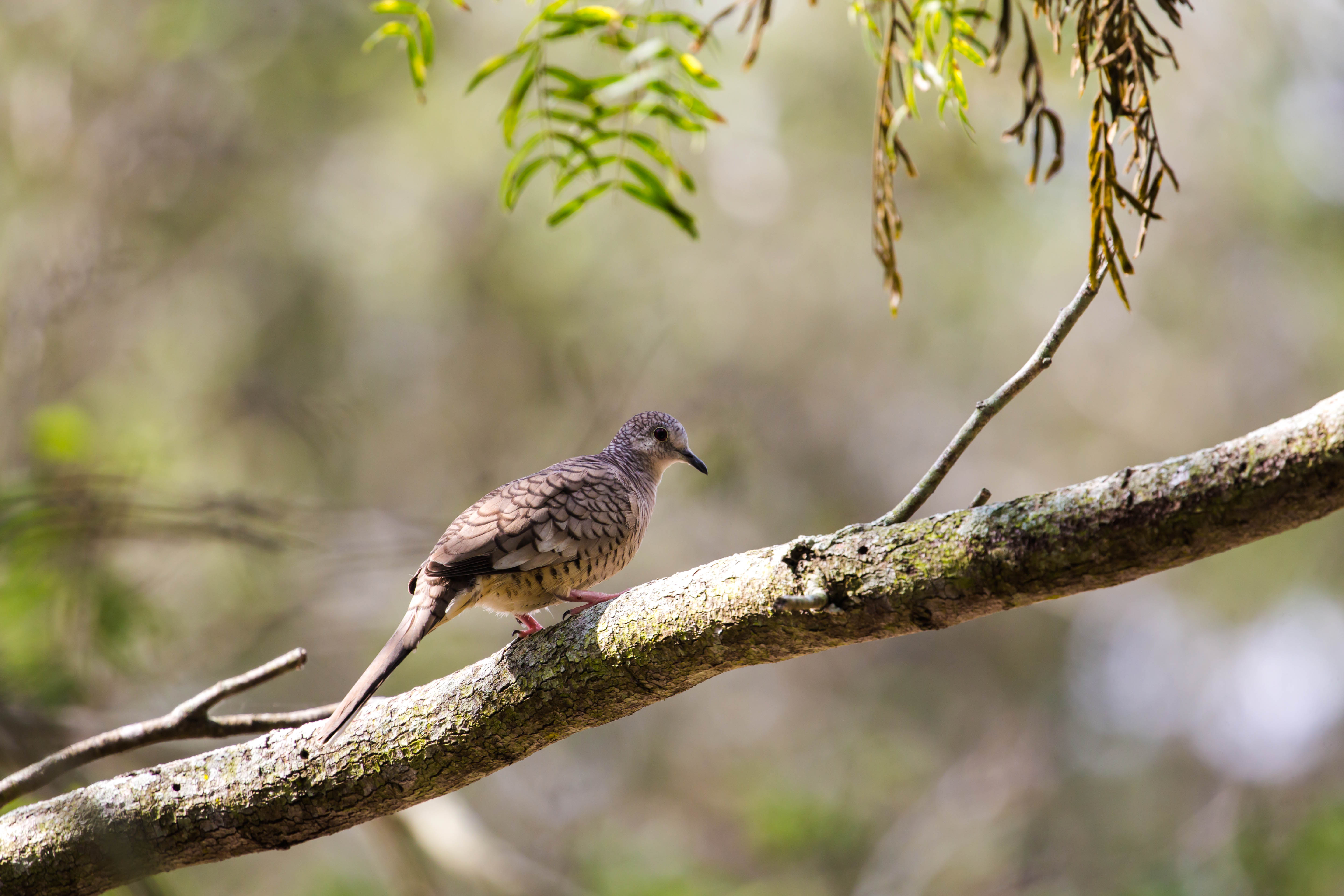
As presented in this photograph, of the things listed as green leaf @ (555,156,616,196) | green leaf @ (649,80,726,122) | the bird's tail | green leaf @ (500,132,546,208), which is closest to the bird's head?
the bird's tail

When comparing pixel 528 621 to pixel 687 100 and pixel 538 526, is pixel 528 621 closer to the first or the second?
pixel 538 526

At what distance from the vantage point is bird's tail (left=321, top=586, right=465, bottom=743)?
2.36 metres

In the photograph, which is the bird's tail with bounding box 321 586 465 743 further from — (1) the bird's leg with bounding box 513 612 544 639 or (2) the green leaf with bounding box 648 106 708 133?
(2) the green leaf with bounding box 648 106 708 133

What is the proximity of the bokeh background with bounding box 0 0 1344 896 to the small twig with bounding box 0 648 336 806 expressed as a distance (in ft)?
13.4

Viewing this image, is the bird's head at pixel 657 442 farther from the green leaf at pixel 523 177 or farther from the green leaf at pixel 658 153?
the green leaf at pixel 658 153

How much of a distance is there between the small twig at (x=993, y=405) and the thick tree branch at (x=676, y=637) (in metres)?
0.17

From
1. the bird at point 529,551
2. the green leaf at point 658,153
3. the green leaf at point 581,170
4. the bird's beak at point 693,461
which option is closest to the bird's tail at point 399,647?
the bird at point 529,551

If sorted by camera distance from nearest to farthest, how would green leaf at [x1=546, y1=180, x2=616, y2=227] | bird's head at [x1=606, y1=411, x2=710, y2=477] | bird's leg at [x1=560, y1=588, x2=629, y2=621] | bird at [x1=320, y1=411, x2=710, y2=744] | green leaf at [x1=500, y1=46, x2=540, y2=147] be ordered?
green leaf at [x1=500, y1=46, x2=540, y2=147]
green leaf at [x1=546, y1=180, x2=616, y2=227]
bird at [x1=320, y1=411, x2=710, y2=744]
bird's leg at [x1=560, y1=588, x2=629, y2=621]
bird's head at [x1=606, y1=411, x2=710, y2=477]

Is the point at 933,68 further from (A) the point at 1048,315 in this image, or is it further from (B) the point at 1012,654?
(B) the point at 1012,654

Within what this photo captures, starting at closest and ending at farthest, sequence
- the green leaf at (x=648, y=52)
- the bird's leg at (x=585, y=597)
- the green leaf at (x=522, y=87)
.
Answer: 1. the green leaf at (x=648, y=52)
2. the green leaf at (x=522, y=87)
3. the bird's leg at (x=585, y=597)

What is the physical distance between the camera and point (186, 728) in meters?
2.64

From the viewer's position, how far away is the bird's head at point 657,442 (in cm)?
447

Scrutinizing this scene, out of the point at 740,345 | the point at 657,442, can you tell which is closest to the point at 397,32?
Answer: the point at 657,442

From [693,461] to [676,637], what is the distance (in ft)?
8.25
